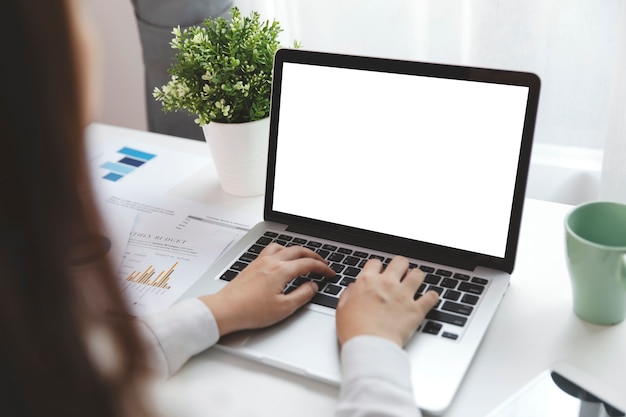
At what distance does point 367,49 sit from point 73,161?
47.5 inches

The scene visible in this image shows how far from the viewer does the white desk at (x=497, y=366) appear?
2.37 feet

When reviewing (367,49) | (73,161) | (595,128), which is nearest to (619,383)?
(73,161)

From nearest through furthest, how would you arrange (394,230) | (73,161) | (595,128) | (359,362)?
(73,161) → (359,362) → (394,230) → (595,128)

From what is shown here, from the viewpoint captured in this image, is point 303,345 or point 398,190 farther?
point 398,190

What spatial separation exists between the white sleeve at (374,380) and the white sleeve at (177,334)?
0.16m

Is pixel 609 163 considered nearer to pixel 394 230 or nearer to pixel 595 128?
pixel 595 128

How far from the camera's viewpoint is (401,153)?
0.90 m

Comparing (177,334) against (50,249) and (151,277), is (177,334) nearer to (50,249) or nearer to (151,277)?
(151,277)

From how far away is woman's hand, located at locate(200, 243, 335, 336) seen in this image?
2.63 feet

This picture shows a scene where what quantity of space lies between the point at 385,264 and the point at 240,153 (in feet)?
1.06

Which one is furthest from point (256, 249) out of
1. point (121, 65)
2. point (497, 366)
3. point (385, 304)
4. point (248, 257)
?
point (121, 65)

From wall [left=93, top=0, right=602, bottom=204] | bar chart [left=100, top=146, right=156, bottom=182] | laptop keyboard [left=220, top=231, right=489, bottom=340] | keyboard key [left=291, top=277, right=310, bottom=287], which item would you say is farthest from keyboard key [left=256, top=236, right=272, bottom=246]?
wall [left=93, top=0, right=602, bottom=204]

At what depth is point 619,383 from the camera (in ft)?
2.34

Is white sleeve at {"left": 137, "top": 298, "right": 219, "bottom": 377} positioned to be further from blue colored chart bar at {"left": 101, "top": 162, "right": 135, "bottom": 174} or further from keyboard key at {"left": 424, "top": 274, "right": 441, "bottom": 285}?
blue colored chart bar at {"left": 101, "top": 162, "right": 135, "bottom": 174}
